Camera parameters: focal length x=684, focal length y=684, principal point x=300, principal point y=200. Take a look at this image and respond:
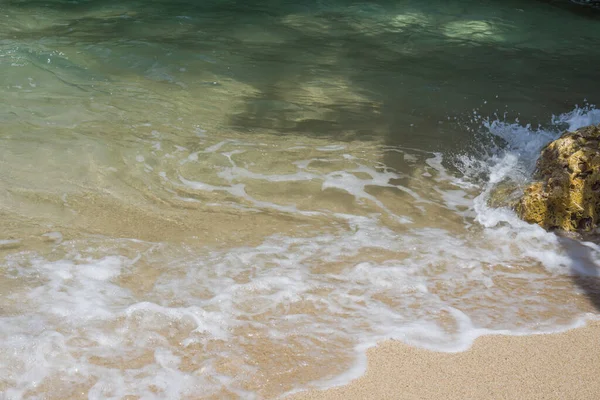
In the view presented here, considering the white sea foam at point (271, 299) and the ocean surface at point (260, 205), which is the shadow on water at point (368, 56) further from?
the white sea foam at point (271, 299)

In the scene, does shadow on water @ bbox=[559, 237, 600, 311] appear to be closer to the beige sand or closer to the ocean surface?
the ocean surface

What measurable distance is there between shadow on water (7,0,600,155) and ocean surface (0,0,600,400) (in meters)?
0.04

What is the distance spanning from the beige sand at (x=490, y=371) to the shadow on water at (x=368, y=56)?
2712 mm

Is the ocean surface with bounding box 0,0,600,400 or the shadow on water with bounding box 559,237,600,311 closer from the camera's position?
the ocean surface with bounding box 0,0,600,400

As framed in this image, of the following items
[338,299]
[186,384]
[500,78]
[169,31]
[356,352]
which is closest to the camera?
[186,384]

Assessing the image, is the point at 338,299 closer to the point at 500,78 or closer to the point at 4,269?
the point at 4,269

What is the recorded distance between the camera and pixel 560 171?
416 centimetres

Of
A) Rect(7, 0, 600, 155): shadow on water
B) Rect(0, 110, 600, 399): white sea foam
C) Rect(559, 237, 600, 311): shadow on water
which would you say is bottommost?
Rect(0, 110, 600, 399): white sea foam

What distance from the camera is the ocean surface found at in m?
2.96

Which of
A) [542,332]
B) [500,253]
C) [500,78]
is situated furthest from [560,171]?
[500,78]

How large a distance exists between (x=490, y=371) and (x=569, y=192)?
1.72 meters

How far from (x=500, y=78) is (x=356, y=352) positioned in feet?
17.6

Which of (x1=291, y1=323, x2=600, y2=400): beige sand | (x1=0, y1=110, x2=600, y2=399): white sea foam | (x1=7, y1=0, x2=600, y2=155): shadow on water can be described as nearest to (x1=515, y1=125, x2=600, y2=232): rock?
(x1=0, y1=110, x2=600, y2=399): white sea foam

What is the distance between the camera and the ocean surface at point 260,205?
2.96 metres
